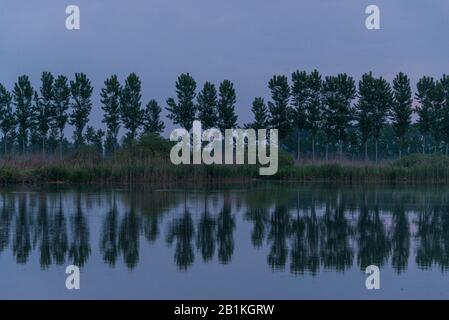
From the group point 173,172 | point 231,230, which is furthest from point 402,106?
point 231,230

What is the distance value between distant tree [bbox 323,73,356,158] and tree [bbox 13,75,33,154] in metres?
21.3

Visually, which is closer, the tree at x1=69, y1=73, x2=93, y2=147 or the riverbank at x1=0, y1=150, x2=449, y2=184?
the riverbank at x1=0, y1=150, x2=449, y2=184

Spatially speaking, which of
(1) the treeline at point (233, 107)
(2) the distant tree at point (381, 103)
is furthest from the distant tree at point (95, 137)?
(2) the distant tree at point (381, 103)

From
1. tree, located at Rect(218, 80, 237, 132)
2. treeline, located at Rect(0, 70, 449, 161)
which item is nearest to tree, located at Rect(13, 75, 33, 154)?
treeline, located at Rect(0, 70, 449, 161)

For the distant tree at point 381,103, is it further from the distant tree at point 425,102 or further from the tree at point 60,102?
the tree at point 60,102

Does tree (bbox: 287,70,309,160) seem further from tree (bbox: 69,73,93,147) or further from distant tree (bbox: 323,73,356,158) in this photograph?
tree (bbox: 69,73,93,147)

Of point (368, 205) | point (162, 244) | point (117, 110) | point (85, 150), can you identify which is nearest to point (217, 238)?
point (162, 244)

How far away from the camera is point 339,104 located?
46562mm

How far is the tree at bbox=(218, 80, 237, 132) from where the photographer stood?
151 ft

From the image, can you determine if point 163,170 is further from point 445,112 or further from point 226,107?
point 445,112

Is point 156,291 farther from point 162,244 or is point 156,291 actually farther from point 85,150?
point 85,150

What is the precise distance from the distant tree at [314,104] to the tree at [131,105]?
1214 centimetres

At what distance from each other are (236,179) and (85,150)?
8457 millimetres

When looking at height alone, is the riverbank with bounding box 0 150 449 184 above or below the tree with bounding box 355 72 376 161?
below
